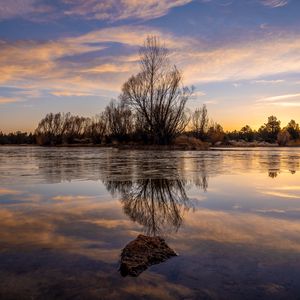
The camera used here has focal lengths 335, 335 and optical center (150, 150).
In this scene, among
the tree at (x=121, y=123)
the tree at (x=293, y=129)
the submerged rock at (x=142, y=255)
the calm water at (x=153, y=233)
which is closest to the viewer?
the calm water at (x=153, y=233)

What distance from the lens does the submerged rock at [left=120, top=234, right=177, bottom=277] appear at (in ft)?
9.76

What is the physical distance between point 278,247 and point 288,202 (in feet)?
9.90

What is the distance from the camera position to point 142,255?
10.5 feet

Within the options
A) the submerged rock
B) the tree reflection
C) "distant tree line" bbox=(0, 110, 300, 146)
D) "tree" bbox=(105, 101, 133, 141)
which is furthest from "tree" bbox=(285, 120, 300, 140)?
the submerged rock

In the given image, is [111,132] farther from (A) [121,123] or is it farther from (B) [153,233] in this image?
(B) [153,233]

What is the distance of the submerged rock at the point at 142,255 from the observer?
9.76ft

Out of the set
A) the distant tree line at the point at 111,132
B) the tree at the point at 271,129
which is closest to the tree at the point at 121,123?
the distant tree line at the point at 111,132

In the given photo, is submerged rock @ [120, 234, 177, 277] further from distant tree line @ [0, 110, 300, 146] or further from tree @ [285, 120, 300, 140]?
tree @ [285, 120, 300, 140]

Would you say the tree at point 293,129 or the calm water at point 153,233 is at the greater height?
the tree at point 293,129

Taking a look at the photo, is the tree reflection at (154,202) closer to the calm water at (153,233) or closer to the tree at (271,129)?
the calm water at (153,233)

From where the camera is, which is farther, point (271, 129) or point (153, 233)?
point (271, 129)

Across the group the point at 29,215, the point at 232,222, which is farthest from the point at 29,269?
the point at 232,222

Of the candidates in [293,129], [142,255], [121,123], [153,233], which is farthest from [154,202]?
[293,129]

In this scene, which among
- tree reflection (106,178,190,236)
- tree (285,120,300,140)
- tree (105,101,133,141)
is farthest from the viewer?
tree (285,120,300,140)
